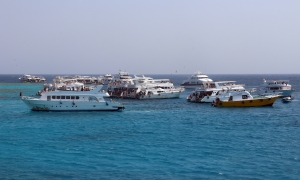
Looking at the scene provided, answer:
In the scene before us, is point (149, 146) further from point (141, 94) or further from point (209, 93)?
point (141, 94)

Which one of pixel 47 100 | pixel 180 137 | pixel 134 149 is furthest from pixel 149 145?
pixel 47 100

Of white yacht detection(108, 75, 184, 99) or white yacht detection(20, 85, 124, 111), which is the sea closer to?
white yacht detection(20, 85, 124, 111)

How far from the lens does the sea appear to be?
27.4 metres

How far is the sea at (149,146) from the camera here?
27389 mm

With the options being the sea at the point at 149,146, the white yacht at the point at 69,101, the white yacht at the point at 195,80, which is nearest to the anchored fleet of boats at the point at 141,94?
the white yacht at the point at 69,101

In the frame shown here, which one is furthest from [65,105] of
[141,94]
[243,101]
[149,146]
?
[141,94]

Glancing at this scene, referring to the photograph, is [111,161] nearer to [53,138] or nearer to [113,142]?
[113,142]

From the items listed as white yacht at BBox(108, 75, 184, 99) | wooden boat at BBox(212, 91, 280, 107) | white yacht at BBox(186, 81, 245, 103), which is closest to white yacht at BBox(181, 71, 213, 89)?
white yacht at BBox(108, 75, 184, 99)

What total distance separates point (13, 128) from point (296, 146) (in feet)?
96.9

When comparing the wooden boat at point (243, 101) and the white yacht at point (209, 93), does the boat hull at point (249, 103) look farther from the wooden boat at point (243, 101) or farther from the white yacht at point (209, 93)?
the white yacht at point (209, 93)

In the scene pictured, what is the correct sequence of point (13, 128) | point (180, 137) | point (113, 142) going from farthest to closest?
point (13, 128)
point (180, 137)
point (113, 142)

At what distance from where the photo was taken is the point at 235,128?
4659 centimetres

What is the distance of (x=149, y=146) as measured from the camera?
35.8 metres

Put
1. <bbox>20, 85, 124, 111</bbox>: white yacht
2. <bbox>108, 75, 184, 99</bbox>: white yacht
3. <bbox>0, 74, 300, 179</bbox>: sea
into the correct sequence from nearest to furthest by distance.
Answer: <bbox>0, 74, 300, 179</bbox>: sea < <bbox>20, 85, 124, 111</bbox>: white yacht < <bbox>108, 75, 184, 99</bbox>: white yacht
